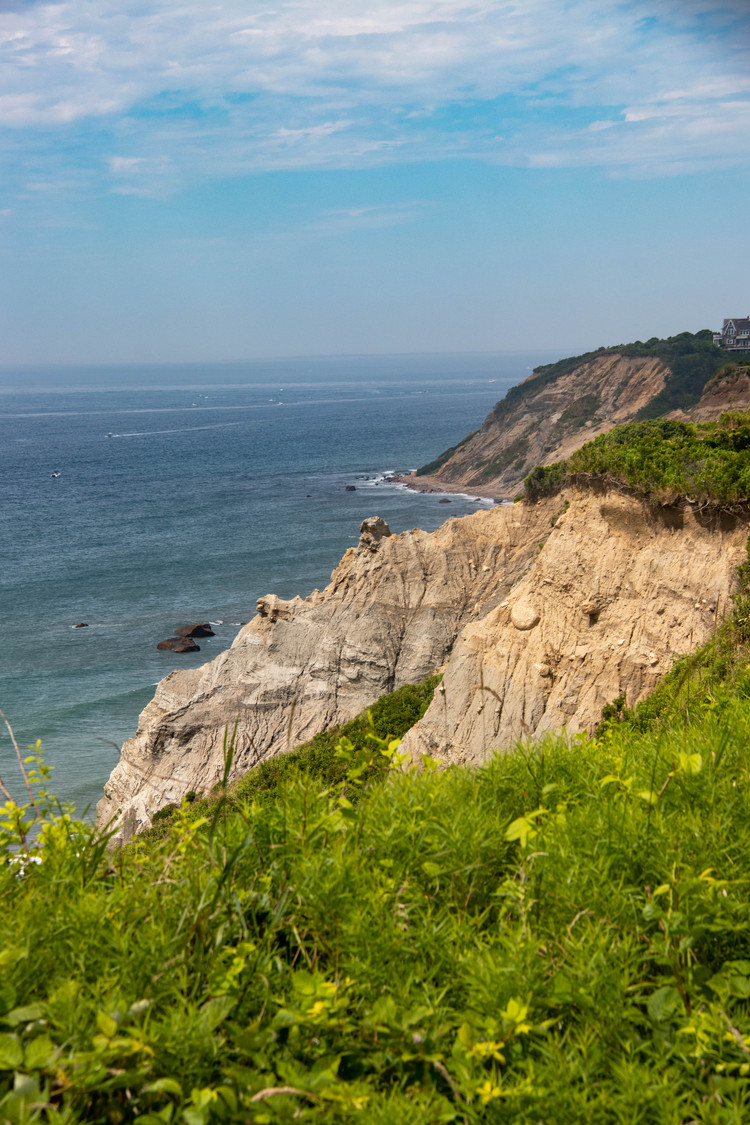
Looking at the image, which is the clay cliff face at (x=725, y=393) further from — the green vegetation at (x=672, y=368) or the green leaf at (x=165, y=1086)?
the green leaf at (x=165, y=1086)

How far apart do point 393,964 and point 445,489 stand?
95.1m

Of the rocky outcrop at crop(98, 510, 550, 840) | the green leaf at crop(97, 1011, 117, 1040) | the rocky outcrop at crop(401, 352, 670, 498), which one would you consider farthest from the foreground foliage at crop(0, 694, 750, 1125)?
the rocky outcrop at crop(401, 352, 670, 498)

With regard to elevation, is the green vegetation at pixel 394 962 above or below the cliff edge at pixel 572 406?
below

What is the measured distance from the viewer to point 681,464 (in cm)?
1961

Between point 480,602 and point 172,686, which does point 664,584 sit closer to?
point 480,602

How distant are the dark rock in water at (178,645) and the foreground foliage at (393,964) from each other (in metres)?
44.2

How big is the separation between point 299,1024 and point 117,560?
226 ft

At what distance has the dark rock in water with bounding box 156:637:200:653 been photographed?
158 feet

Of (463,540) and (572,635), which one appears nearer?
(572,635)

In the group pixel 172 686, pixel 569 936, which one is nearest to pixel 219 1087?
pixel 569 936

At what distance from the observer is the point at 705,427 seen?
82.0ft

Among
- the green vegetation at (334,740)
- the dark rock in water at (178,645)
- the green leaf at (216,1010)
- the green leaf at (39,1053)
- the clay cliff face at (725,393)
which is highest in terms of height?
the clay cliff face at (725,393)

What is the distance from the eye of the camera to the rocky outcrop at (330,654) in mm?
27688

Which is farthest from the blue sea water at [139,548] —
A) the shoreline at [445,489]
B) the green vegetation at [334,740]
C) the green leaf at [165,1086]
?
the green vegetation at [334,740]
